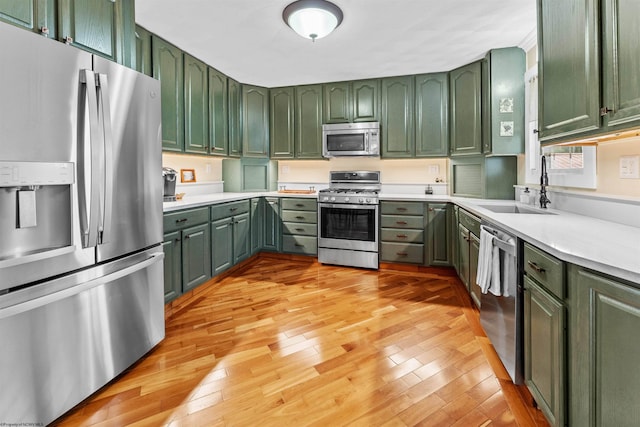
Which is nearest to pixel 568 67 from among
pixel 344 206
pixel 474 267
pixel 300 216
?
pixel 474 267

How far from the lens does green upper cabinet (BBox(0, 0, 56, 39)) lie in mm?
1409

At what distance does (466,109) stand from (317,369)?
3.21m

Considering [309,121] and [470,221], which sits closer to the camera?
[470,221]

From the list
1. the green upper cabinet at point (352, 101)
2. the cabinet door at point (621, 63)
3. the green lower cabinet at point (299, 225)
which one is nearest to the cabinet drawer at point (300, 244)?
the green lower cabinet at point (299, 225)

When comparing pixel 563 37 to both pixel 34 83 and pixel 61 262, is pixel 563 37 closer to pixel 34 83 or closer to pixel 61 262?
pixel 34 83

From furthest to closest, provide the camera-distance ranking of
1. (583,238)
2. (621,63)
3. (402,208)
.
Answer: (402,208), (583,238), (621,63)

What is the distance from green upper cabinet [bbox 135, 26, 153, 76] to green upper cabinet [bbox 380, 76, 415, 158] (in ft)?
8.69

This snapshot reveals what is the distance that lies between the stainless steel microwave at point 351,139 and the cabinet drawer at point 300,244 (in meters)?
1.16

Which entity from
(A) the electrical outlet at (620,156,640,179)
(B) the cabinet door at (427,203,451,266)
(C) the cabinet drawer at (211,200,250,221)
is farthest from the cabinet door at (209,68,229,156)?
(A) the electrical outlet at (620,156,640,179)

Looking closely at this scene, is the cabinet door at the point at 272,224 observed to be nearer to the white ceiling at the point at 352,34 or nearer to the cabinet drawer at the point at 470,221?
the white ceiling at the point at 352,34

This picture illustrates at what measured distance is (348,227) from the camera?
416 cm

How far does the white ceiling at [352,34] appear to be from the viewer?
8.11 ft

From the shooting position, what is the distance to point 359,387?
1801 mm

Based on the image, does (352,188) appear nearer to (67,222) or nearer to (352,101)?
(352,101)
